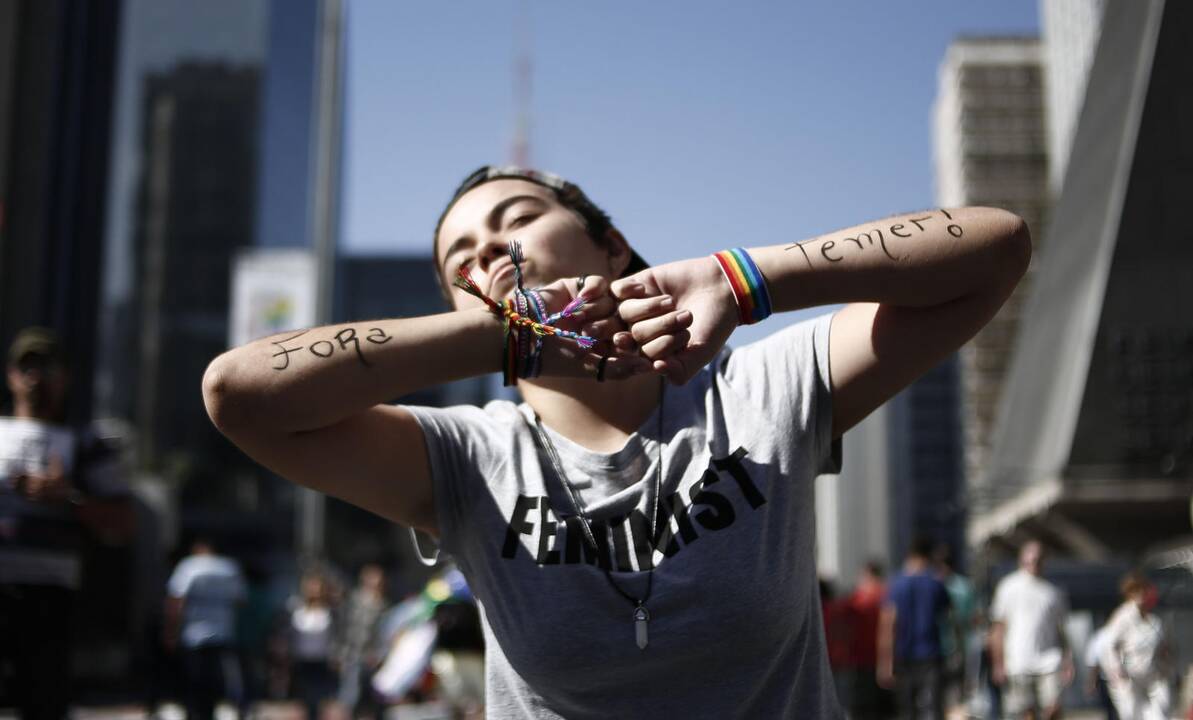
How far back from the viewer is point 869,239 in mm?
1759

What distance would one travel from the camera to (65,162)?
24984 mm

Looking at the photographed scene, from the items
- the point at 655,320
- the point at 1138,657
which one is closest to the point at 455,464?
the point at 655,320

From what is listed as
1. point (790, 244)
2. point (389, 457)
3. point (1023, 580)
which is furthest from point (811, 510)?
point (1023, 580)

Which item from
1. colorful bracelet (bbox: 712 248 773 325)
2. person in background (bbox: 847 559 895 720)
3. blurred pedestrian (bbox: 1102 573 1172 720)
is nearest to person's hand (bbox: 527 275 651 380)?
colorful bracelet (bbox: 712 248 773 325)

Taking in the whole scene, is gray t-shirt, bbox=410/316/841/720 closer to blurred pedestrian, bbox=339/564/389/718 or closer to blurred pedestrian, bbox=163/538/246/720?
blurred pedestrian, bbox=163/538/246/720

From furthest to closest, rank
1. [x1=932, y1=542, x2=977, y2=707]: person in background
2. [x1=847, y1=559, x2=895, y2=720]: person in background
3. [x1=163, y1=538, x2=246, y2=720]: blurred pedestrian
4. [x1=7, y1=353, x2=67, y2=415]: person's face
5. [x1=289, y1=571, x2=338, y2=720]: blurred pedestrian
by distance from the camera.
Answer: [x1=289, y1=571, x2=338, y2=720]: blurred pedestrian < [x1=847, y1=559, x2=895, y2=720]: person in background < [x1=932, y1=542, x2=977, y2=707]: person in background < [x1=163, y1=538, x2=246, y2=720]: blurred pedestrian < [x1=7, y1=353, x2=67, y2=415]: person's face

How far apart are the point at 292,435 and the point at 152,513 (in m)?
23.5

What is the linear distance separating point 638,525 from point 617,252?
1.76ft

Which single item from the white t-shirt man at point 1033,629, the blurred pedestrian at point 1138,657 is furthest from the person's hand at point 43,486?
the white t-shirt man at point 1033,629

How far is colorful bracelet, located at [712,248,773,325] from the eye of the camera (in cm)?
170

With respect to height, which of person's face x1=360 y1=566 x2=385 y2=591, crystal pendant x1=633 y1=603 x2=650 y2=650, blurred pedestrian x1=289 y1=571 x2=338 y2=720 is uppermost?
crystal pendant x1=633 y1=603 x2=650 y2=650

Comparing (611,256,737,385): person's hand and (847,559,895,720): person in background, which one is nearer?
(611,256,737,385): person's hand

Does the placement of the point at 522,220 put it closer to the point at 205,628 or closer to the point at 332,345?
the point at 332,345

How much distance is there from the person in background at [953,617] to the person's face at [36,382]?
829cm
